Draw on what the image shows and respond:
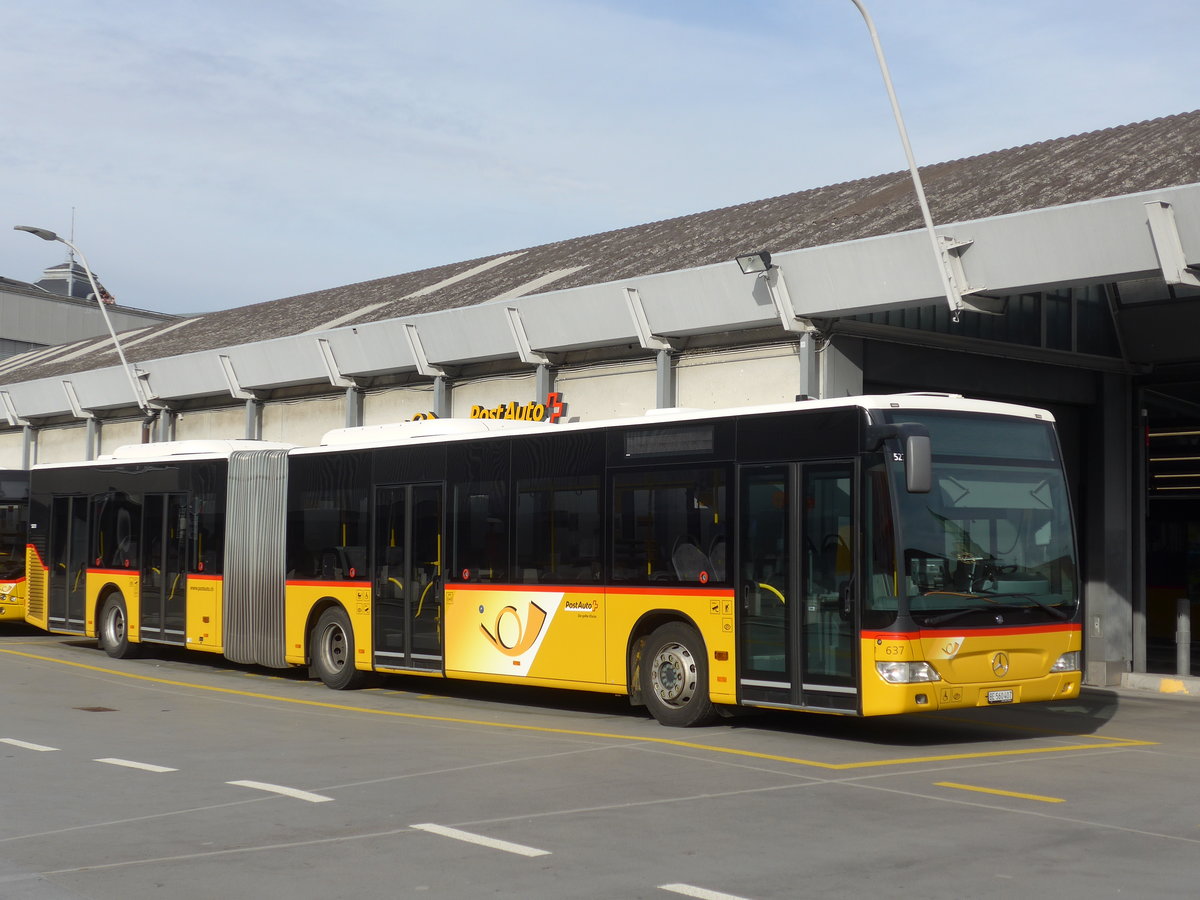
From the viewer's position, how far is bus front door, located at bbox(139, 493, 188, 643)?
Answer: 21906 millimetres

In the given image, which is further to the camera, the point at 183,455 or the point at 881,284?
the point at 183,455

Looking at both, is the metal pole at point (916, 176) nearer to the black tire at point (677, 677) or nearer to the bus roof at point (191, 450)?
the black tire at point (677, 677)

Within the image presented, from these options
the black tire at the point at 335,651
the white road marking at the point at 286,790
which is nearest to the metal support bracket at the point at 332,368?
the black tire at the point at 335,651

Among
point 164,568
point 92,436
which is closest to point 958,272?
point 164,568

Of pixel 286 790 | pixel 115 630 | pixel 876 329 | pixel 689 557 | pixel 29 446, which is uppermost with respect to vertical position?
pixel 876 329

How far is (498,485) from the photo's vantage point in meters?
16.6

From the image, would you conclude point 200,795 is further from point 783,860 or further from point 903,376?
point 903,376

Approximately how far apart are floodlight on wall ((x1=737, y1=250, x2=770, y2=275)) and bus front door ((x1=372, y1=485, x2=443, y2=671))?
4.95 meters

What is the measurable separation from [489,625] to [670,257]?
9990mm

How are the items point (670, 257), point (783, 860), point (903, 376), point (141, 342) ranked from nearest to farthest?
point (783, 860) → point (903, 376) → point (670, 257) → point (141, 342)

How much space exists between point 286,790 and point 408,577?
7.39 m

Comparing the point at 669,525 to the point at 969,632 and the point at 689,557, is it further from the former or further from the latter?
the point at 969,632

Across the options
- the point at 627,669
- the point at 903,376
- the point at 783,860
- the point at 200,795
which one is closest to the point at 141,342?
the point at 903,376

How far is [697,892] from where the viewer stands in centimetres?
721
